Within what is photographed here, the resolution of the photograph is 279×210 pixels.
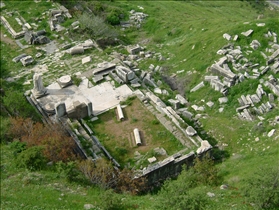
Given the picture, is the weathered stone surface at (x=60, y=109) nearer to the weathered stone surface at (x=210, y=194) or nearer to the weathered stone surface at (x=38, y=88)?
the weathered stone surface at (x=38, y=88)

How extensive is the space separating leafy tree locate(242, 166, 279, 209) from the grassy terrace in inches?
262

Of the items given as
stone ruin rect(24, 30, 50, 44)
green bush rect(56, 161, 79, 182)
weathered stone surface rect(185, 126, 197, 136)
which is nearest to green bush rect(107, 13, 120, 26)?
stone ruin rect(24, 30, 50, 44)

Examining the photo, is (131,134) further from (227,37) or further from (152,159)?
(227,37)

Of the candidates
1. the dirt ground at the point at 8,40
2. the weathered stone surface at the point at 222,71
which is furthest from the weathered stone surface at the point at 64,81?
the weathered stone surface at the point at 222,71

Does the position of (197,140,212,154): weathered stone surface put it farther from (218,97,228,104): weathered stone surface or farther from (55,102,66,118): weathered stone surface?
(55,102,66,118): weathered stone surface

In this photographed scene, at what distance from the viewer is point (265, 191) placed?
12992 millimetres

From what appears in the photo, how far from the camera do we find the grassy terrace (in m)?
19.9

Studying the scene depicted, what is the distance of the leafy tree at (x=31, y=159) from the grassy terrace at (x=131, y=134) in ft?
13.9

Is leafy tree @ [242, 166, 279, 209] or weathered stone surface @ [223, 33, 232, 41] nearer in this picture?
leafy tree @ [242, 166, 279, 209]

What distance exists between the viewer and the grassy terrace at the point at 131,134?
19922mm

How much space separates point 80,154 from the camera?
1998 centimetres

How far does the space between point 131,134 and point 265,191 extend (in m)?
9.62

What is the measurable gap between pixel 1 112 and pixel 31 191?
8.19 meters

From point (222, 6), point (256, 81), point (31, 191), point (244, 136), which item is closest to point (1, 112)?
point (31, 191)
